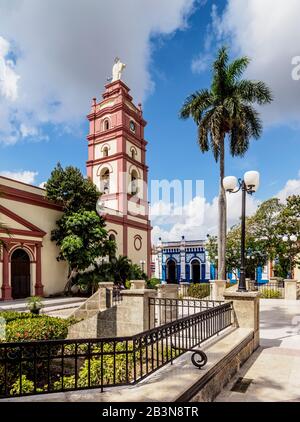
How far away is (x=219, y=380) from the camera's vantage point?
178 inches

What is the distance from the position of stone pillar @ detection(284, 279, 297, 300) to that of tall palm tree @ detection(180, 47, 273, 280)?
17.7ft

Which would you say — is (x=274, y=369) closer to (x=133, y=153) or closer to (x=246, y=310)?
(x=246, y=310)

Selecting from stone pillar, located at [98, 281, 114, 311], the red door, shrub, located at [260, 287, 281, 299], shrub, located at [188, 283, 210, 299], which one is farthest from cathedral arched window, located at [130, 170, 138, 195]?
stone pillar, located at [98, 281, 114, 311]

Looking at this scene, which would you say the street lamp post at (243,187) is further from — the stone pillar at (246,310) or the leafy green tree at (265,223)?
the leafy green tree at (265,223)

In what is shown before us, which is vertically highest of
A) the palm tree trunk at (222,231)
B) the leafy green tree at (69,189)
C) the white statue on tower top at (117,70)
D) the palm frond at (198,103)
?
the white statue on tower top at (117,70)

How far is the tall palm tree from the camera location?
1434cm

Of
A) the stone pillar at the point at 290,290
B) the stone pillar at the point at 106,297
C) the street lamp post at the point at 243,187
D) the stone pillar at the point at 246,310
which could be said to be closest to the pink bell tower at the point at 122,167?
the stone pillar at the point at 106,297

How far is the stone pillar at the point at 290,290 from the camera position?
17.2m

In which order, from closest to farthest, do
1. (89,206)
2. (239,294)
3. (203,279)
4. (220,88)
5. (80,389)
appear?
(80,389) → (239,294) → (220,88) → (89,206) → (203,279)

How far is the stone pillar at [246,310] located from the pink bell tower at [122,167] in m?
19.5

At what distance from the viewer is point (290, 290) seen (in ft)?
56.8

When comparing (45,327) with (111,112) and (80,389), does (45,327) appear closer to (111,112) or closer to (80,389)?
(80,389)

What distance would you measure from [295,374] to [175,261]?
40267 mm

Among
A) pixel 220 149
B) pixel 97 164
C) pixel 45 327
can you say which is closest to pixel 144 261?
pixel 97 164
